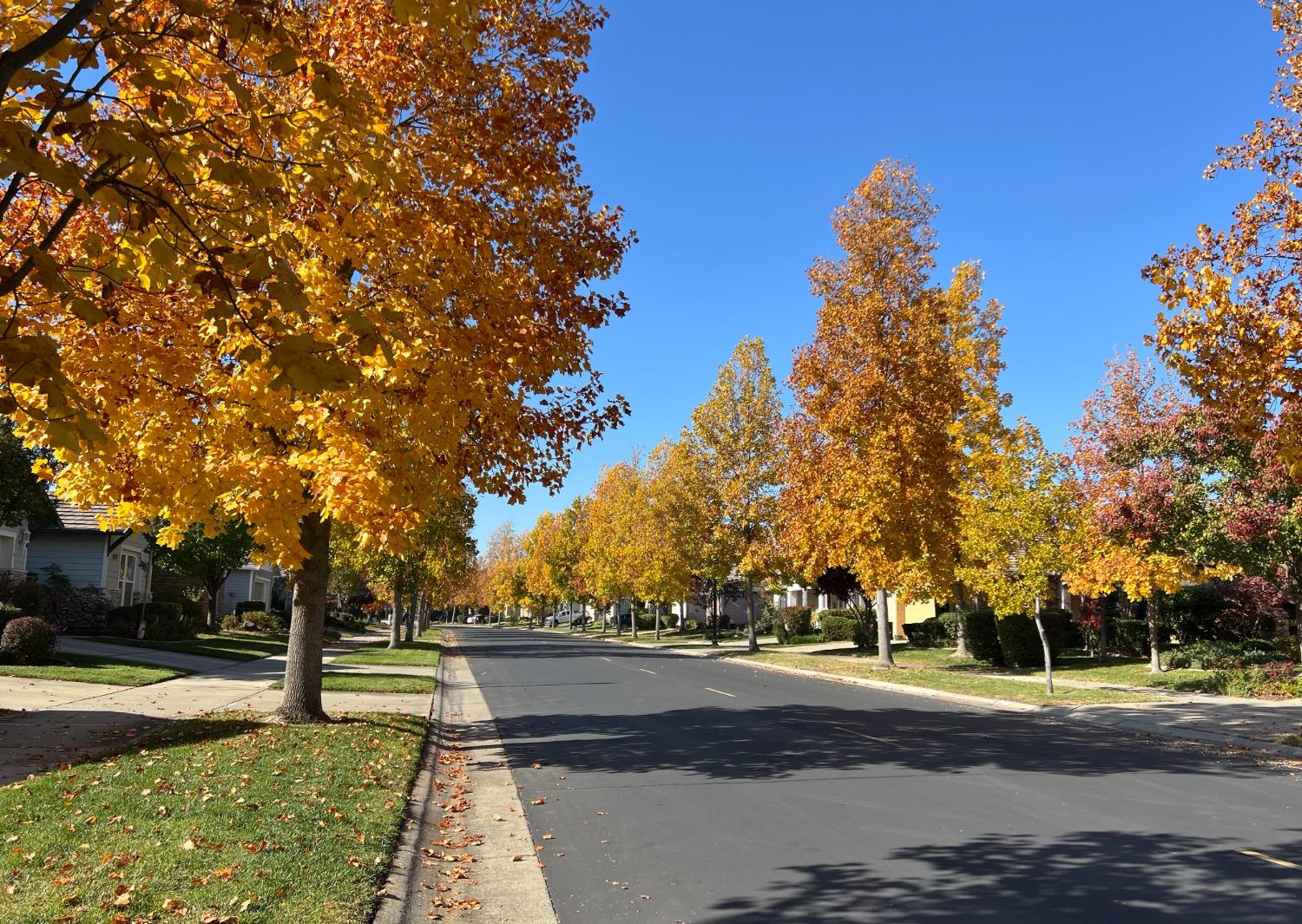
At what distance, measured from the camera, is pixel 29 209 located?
6012mm

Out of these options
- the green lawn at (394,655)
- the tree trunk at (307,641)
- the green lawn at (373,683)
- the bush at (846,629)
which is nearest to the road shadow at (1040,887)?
the tree trunk at (307,641)

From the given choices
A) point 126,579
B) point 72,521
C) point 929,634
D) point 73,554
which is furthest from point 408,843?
point 929,634

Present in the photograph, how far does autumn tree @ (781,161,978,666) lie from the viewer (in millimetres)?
23078

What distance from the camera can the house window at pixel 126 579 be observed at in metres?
32.6

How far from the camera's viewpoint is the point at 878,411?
23.8 meters

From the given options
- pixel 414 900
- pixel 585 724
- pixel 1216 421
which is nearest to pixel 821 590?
pixel 1216 421

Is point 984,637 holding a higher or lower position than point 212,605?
lower

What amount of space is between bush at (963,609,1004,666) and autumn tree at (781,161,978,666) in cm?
172

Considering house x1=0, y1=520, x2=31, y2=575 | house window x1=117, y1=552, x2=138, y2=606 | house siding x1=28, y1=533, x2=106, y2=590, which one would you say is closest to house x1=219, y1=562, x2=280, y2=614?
house window x1=117, y1=552, x2=138, y2=606

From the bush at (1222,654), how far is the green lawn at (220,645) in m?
22.3

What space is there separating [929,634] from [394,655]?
72.0ft

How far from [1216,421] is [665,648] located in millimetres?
29228

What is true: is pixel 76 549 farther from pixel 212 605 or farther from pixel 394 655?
pixel 394 655

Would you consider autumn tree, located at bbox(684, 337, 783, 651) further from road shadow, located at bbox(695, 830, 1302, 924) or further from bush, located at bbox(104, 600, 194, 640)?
road shadow, located at bbox(695, 830, 1302, 924)
